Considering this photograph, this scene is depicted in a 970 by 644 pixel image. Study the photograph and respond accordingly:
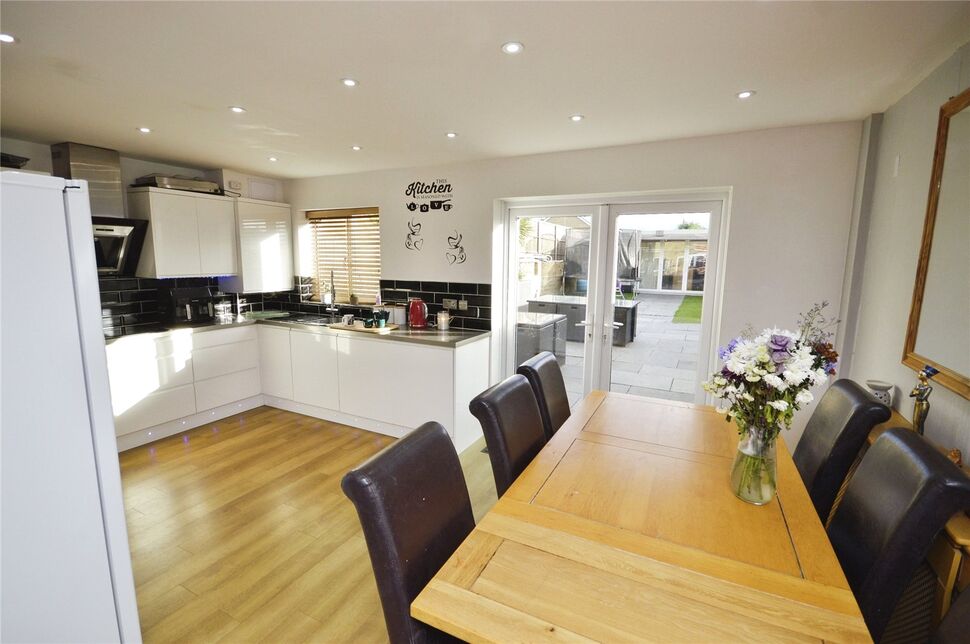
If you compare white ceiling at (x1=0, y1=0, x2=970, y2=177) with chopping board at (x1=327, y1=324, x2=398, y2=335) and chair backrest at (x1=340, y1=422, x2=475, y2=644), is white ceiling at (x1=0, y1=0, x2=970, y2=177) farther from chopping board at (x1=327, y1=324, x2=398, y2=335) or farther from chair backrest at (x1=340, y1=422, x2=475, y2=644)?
chopping board at (x1=327, y1=324, x2=398, y2=335)

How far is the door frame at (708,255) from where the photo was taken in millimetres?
2965

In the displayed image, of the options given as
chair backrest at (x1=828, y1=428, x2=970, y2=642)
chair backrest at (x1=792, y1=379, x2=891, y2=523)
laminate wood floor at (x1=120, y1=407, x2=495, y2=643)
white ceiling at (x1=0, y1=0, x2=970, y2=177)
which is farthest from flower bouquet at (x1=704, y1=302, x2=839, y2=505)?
laminate wood floor at (x1=120, y1=407, x2=495, y2=643)

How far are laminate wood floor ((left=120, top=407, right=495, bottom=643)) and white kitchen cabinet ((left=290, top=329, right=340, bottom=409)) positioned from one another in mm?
336

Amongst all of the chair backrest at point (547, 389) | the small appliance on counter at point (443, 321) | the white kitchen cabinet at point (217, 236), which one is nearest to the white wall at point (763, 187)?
the small appliance on counter at point (443, 321)

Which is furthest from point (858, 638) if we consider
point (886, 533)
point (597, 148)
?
point (597, 148)

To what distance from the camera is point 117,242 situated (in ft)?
11.2

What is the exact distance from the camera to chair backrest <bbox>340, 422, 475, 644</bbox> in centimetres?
108

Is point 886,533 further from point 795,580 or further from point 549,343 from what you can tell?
point 549,343

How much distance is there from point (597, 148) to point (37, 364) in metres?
3.11

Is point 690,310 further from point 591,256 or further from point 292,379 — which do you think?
point 292,379

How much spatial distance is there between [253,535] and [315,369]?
176 cm

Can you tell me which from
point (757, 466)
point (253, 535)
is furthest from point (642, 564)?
point (253, 535)

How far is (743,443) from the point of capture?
1.40 metres

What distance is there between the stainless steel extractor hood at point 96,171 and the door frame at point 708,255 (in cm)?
379
